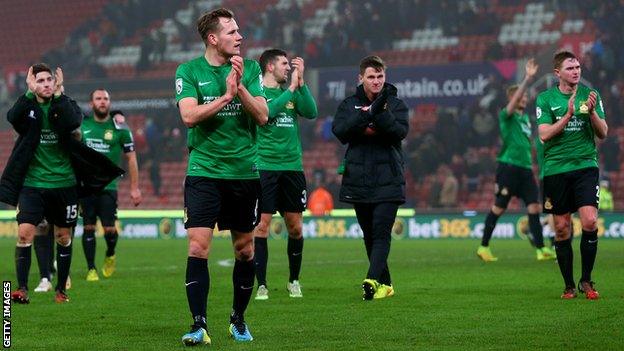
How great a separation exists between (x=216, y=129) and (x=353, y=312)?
272 cm

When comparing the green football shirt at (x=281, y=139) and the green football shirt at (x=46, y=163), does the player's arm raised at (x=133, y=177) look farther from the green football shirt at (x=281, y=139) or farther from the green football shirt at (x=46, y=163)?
the green football shirt at (x=46, y=163)

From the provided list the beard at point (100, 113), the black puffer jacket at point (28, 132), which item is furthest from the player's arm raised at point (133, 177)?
the black puffer jacket at point (28, 132)

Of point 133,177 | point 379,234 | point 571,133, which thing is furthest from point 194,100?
point 133,177

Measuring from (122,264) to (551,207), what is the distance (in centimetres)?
926

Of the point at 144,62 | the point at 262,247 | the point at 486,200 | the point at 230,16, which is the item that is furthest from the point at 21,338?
the point at 144,62

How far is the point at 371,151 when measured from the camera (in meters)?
11.3

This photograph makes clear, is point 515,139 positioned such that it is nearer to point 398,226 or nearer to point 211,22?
point 211,22

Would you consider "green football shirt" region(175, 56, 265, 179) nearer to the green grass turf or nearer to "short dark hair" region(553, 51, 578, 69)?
the green grass turf

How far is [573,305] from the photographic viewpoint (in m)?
10.4

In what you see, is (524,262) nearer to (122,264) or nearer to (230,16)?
(122,264)

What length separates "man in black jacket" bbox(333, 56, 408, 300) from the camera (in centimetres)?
1114

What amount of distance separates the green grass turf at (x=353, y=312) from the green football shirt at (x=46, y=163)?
3.63ft

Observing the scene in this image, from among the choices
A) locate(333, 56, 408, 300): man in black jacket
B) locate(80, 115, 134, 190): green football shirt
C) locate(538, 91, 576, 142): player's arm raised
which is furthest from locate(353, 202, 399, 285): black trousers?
locate(80, 115, 134, 190): green football shirt

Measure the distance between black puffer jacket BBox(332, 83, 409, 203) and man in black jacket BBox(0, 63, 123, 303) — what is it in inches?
93.5
